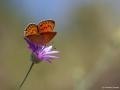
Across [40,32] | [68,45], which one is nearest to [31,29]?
[40,32]

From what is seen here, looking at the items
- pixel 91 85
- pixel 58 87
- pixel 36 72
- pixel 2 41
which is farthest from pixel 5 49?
pixel 91 85

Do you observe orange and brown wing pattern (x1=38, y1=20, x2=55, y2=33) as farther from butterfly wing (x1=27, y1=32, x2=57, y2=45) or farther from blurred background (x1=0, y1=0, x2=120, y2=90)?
blurred background (x1=0, y1=0, x2=120, y2=90)

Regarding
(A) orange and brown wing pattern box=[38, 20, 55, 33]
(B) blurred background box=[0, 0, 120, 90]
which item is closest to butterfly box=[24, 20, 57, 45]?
(A) orange and brown wing pattern box=[38, 20, 55, 33]

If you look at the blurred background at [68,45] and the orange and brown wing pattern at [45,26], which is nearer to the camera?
the orange and brown wing pattern at [45,26]

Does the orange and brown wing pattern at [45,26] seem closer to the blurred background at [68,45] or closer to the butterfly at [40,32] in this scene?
the butterfly at [40,32]

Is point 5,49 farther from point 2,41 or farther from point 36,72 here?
point 36,72

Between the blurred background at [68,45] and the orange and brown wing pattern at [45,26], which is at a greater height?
the orange and brown wing pattern at [45,26]

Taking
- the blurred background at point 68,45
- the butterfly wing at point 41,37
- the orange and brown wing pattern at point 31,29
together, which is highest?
the orange and brown wing pattern at point 31,29

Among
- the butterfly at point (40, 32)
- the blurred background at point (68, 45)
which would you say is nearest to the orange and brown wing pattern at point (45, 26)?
the butterfly at point (40, 32)
